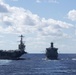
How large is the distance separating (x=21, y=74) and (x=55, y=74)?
29.8 feet

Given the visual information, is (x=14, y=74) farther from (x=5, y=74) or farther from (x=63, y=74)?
(x=63, y=74)

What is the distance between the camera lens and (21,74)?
113188 mm

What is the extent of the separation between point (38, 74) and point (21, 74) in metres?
4.47

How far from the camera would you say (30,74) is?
113 metres

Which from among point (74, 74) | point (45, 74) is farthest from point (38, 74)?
point (74, 74)

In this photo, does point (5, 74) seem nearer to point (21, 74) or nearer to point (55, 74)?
point (21, 74)

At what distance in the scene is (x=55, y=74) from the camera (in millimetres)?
114750

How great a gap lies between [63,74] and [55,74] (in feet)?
6.94

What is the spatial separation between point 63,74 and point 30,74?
8800 millimetres

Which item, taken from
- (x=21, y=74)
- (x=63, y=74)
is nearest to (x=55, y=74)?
(x=63, y=74)

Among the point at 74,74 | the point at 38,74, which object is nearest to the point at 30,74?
the point at 38,74

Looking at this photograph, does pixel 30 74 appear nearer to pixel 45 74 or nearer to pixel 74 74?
pixel 45 74

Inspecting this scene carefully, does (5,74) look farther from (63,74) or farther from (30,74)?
(63,74)

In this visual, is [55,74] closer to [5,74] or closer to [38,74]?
[38,74]
